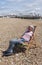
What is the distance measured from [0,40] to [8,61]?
2.22 meters

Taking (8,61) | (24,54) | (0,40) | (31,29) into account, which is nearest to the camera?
(8,61)

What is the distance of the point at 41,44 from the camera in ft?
27.0

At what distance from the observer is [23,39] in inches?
288

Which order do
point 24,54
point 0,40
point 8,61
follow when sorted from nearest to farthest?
point 8,61 < point 24,54 < point 0,40

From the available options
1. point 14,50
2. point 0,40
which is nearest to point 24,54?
point 14,50

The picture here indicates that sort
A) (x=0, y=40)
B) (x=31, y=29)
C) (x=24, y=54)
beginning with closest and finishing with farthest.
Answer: (x=24, y=54) → (x=31, y=29) → (x=0, y=40)

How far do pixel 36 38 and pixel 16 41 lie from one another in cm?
213

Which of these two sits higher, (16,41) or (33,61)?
(16,41)

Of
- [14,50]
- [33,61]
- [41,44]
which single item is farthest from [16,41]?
[41,44]

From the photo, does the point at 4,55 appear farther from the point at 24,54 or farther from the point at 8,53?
the point at 24,54

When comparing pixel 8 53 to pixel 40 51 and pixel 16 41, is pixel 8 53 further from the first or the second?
pixel 40 51

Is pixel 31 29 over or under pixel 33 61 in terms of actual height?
over

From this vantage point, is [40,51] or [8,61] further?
[40,51]

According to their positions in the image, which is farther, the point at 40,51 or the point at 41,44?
the point at 41,44
